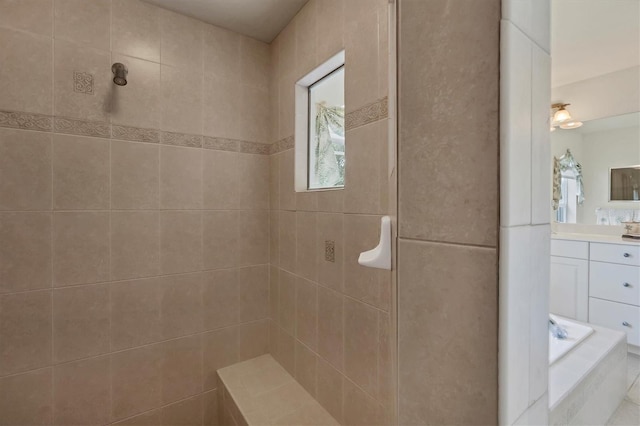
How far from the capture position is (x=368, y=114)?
1.24 meters

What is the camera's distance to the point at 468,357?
0.30 m

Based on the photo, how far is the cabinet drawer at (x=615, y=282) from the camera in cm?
212

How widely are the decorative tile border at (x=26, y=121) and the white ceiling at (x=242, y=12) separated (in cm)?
83

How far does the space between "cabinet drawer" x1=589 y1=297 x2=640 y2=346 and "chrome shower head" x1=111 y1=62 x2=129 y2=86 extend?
3587 mm

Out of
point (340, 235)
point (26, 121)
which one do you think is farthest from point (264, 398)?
point (26, 121)

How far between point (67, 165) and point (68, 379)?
1.05 m

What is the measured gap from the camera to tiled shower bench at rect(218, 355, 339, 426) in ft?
4.65

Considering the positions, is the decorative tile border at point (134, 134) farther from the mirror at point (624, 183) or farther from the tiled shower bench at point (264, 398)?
the mirror at point (624, 183)

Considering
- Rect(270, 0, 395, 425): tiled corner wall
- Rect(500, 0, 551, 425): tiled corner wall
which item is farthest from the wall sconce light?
Rect(500, 0, 551, 425): tiled corner wall

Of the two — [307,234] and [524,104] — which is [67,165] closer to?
[307,234]

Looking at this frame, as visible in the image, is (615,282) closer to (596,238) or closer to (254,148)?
(596,238)

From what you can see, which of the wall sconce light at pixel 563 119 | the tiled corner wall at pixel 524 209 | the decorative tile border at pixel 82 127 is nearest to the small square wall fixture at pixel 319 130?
the decorative tile border at pixel 82 127

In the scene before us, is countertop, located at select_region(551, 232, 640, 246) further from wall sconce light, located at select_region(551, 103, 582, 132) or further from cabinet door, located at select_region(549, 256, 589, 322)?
wall sconce light, located at select_region(551, 103, 582, 132)

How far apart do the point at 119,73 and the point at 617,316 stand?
3.68 metres
